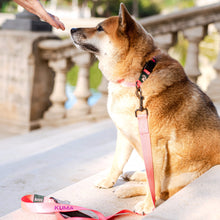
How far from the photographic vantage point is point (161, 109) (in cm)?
243

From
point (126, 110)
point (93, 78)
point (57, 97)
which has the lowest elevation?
point (93, 78)

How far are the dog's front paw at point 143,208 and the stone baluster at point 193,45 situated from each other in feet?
10.5

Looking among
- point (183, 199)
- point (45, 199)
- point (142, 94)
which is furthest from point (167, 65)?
point (45, 199)

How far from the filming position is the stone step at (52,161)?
2932 millimetres

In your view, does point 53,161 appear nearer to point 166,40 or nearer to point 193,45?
point 166,40

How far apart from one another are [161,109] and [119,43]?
520 mm

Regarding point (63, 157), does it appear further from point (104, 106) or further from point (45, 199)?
point (104, 106)

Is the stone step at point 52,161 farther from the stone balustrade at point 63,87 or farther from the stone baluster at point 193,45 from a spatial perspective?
the stone baluster at point 193,45

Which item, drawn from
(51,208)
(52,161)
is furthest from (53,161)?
(51,208)

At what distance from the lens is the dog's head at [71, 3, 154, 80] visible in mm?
2539

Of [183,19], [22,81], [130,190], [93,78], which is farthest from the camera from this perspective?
[93,78]

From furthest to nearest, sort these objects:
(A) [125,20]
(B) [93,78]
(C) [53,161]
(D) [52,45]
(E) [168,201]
A: (B) [93,78], (D) [52,45], (C) [53,161], (A) [125,20], (E) [168,201]

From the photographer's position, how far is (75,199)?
8.39 feet

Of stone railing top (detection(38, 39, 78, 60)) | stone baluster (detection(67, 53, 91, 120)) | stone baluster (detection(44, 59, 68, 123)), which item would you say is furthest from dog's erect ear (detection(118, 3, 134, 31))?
stone baluster (detection(44, 59, 68, 123))
